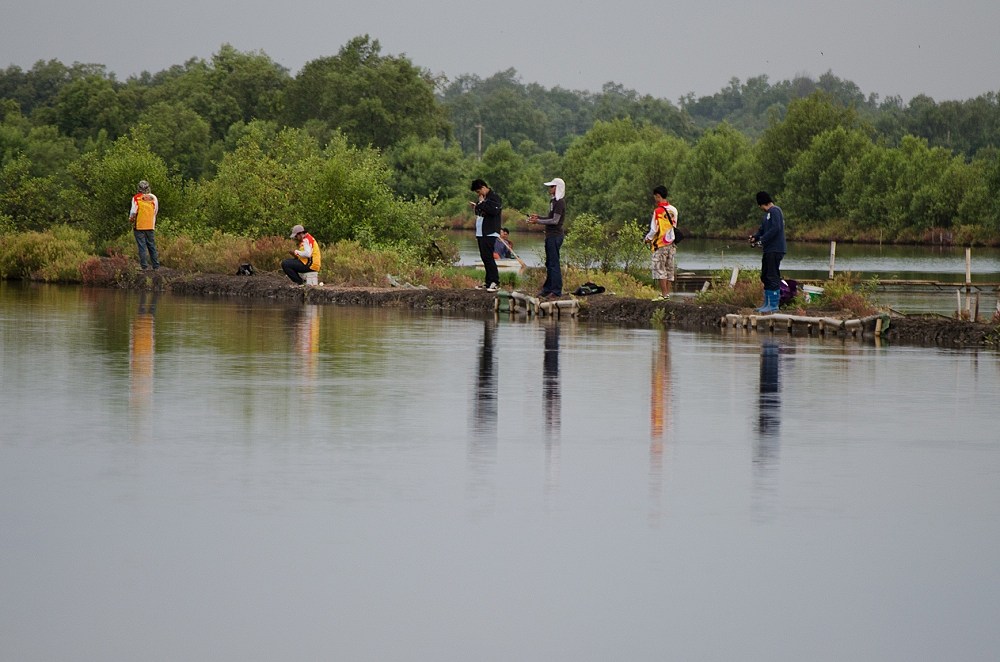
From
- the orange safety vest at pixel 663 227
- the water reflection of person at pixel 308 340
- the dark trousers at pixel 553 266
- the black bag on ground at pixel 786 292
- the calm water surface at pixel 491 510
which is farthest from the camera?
the orange safety vest at pixel 663 227

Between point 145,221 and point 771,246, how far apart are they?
14946mm

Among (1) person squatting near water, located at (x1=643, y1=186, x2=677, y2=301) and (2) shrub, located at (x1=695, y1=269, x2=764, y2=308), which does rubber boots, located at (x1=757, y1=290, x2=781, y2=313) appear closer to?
(2) shrub, located at (x1=695, y1=269, x2=764, y2=308)

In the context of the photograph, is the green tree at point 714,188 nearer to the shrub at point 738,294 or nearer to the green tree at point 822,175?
the green tree at point 822,175

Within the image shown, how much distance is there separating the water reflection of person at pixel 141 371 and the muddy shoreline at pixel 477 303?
3.65 metres

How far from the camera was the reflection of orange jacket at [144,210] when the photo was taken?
108 ft

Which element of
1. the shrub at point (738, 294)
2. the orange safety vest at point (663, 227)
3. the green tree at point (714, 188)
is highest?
the green tree at point (714, 188)

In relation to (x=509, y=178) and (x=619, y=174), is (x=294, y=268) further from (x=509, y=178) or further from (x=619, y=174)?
(x=509, y=178)

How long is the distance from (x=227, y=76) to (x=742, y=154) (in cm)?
5167

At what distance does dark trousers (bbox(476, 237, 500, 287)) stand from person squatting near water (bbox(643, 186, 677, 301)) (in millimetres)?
2571

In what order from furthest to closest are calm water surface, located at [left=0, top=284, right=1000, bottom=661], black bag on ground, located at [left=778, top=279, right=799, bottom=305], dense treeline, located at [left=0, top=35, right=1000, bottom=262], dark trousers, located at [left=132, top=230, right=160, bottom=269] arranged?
dense treeline, located at [left=0, top=35, right=1000, bottom=262], dark trousers, located at [left=132, top=230, right=160, bottom=269], black bag on ground, located at [left=778, top=279, right=799, bottom=305], calm water surface, located at [left=0, top=284, right=1000, bottom=661]

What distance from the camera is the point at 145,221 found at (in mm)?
33594

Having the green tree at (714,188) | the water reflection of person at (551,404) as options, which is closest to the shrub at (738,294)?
the water reflection of person at (551,404)

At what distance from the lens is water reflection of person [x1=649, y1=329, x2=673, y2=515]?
1128 cm

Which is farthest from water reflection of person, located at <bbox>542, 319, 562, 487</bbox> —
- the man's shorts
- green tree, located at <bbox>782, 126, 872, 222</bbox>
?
green tree, located at <bbox>782, 126, 872, 222</bbox>
